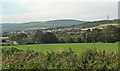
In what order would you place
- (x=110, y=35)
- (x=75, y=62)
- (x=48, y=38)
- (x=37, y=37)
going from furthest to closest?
(x=110, y=35), (x=37, y=37), (x=48, y=38), (x=75, y=62)

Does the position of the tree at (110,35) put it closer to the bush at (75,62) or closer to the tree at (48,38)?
the tree at (48,38)

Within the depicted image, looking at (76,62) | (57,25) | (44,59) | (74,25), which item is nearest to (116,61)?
(76,62)

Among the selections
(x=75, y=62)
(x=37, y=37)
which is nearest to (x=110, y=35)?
(x=37, y=37)

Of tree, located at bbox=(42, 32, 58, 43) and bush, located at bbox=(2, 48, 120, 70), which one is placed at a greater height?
bush, located at bbox=(2, 48, 120, 70)

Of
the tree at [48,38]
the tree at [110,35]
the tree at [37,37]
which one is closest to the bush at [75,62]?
the tree at [48,38]

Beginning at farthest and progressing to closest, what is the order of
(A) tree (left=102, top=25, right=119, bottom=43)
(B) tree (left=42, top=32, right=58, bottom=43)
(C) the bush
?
(A) tree (left=102, top=25, right=119, bottom=43)
(B) tree (left=42, top=32, right=58, bottom=43)
(C) the bush

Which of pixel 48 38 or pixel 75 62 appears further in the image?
pixel 48 38

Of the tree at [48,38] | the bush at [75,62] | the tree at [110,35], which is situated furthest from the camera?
the tree at [110,35]

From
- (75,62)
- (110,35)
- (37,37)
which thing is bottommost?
(110,35)

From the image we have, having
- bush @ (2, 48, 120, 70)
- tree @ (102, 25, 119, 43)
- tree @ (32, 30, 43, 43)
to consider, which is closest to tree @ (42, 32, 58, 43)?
tree @ (32, 30, 43, 43)

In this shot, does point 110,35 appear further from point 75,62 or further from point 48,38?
point 75,62

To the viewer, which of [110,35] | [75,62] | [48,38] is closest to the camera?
[75,62]

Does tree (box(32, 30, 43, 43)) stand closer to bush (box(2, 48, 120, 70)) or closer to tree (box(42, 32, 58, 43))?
tree (box(42, 32, 58, 43))

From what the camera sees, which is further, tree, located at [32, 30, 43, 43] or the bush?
tree, located at [32, 30, 43, 43]
